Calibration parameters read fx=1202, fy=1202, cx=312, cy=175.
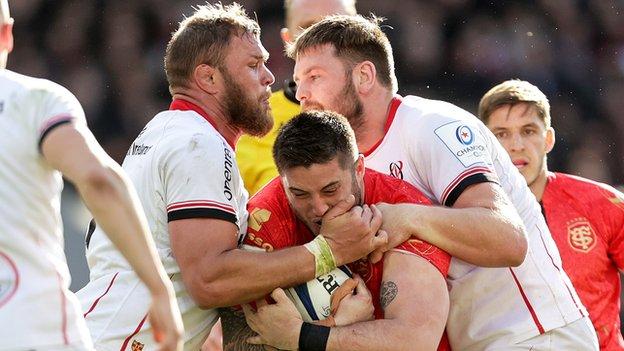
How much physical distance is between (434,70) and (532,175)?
5683 millimetres

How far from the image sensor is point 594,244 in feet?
21.5

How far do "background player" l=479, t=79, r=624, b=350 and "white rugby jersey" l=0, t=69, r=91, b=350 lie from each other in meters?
3.68

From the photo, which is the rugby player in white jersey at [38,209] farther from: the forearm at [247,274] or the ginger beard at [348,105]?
the ginger beard at [348,105]

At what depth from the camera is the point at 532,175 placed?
6867 mm

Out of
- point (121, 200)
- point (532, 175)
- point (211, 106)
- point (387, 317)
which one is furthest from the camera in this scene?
point (532, 175)

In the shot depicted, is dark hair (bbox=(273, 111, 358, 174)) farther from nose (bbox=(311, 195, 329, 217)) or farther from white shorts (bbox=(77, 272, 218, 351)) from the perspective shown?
white shorts (bbox=(77, 272, 218, 351))

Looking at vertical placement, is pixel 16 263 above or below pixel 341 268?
above

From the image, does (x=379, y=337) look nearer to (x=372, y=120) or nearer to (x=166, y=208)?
(x=166, y=208)

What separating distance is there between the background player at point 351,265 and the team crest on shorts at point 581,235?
6.88ft

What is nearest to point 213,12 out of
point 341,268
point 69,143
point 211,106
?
point 211,106

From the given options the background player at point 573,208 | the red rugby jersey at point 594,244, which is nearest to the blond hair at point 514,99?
the background player at point 573,208

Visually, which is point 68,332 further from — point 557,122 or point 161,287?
point 557,122

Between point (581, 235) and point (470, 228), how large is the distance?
219cm

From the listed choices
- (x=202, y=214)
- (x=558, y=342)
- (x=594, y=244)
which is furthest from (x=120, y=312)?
(x=594, y=244)
